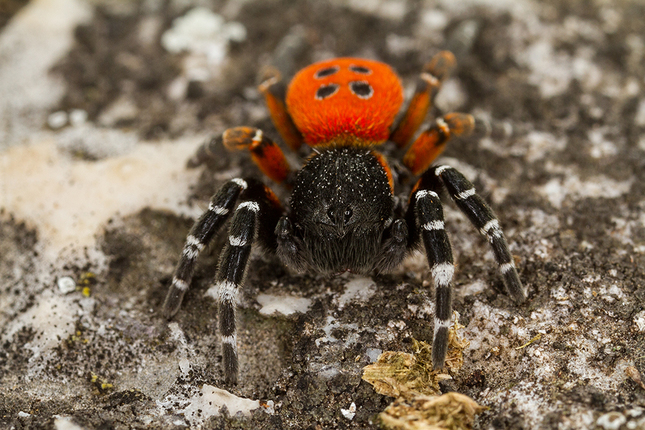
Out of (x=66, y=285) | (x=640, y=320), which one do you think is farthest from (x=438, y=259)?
(x=66, y=285)

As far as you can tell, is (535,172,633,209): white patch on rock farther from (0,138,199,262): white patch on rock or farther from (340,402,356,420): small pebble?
(0,138,199,262): white patch on rock

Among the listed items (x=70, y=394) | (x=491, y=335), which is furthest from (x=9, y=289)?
(x=491, y=335)

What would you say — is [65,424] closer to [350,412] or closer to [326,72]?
[350,412]

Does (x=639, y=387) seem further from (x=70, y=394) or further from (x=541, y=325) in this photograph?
(x=70, y=394)

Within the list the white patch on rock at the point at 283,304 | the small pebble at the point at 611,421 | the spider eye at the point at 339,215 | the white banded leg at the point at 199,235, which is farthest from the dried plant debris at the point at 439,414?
the white banded leg at the point at 199,235

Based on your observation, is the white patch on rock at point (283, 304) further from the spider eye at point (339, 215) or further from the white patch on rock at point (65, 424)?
the white patch on rock at point (65, 424)
